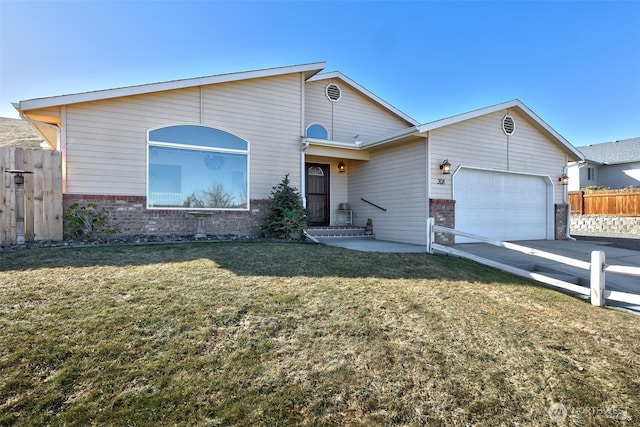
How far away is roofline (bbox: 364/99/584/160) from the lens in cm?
902

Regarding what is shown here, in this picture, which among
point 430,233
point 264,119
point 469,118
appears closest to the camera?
point 430,233

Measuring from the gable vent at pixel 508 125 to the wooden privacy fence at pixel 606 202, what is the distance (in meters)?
10.7

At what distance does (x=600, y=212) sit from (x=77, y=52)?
24253 mm

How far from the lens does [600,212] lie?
701 inches

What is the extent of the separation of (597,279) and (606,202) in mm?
16938

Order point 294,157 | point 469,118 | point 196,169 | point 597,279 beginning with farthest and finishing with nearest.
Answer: point 294,157
point 469,118
point 196,169
point 597,279

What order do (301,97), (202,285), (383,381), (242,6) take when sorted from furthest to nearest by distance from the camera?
(301,97)
(242,6)
(202,285)
(383,381)

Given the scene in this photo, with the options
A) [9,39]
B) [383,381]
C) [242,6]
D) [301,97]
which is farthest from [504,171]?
[9,39]

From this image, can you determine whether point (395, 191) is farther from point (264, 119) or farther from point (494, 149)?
point (264, 119)

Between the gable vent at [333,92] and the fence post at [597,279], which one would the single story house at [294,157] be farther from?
the fence post at [597,279]

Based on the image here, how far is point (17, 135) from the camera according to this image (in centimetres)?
2075

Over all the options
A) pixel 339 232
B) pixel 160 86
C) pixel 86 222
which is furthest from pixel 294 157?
pixel 86 222

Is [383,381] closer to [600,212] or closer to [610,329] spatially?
[610,329]

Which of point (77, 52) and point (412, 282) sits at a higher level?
point (77, 52)
